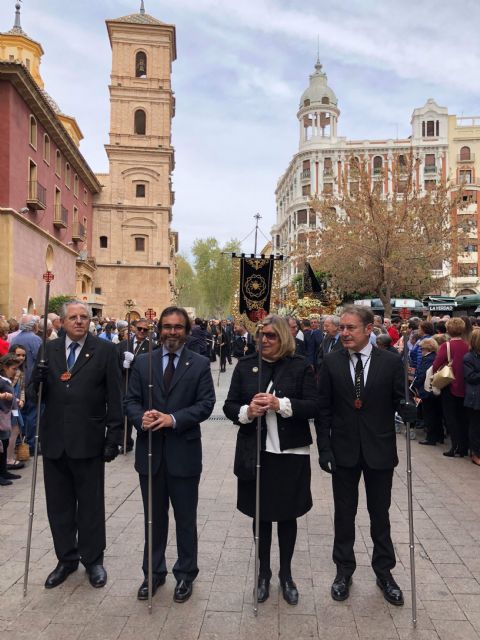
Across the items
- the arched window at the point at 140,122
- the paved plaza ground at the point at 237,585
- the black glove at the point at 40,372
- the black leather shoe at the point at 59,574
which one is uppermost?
the arched window at the point at 140,122

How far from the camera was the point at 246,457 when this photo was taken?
3883 millimetres

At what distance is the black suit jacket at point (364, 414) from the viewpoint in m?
3.93

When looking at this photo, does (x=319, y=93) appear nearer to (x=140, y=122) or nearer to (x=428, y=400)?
(x=140, y=122)

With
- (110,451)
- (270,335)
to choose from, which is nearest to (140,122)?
(110,451)

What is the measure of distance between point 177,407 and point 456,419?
591cm

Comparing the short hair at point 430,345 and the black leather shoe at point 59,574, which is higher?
the short hair at point 430,345

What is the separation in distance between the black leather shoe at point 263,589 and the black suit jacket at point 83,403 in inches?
58.7

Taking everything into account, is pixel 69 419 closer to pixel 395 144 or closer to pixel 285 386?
pixel 285 386

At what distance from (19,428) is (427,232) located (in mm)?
21185

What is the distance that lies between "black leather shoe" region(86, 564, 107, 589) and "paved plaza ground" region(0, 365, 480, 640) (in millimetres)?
66

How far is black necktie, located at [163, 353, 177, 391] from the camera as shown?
406 cm

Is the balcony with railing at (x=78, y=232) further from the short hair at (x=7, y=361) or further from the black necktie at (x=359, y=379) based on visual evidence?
the black necktie at (x=359, y=379)

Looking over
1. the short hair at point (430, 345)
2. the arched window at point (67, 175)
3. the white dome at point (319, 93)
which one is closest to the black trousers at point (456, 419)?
the short hair at point (430, 345)

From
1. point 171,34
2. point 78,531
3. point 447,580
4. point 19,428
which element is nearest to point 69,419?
point 78,531
